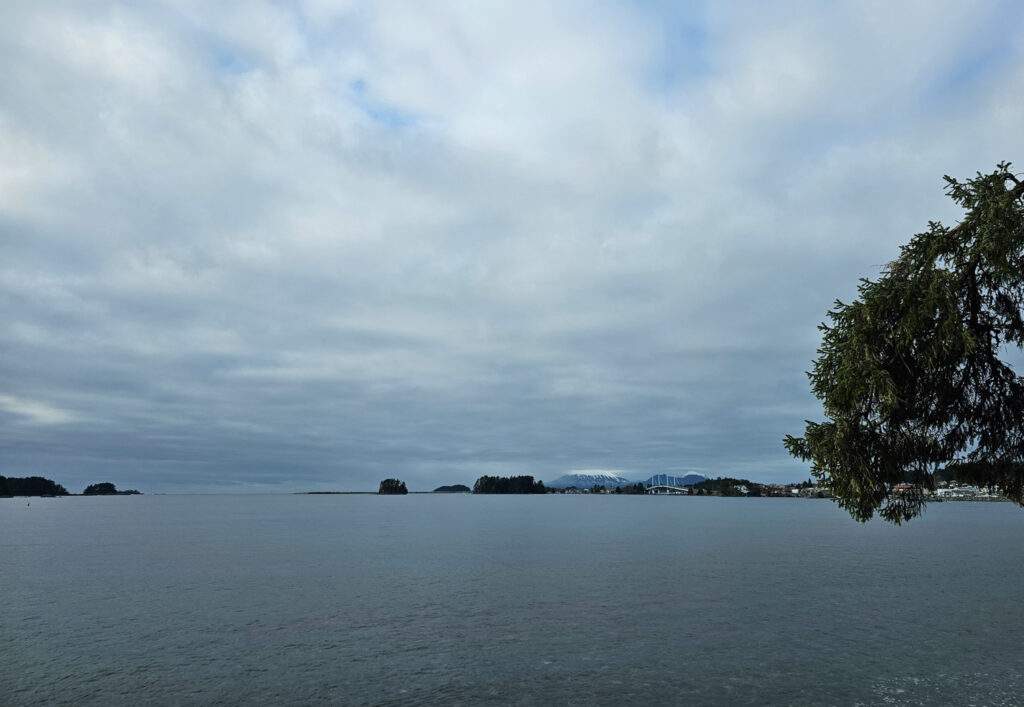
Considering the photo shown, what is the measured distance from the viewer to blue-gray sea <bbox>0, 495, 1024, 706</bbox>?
94.9 ft

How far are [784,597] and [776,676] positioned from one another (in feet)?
79.3

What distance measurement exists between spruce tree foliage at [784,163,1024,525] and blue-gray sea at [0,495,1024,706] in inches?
434

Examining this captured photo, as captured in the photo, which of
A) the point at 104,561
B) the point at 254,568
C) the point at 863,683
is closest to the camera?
the point at 863,683

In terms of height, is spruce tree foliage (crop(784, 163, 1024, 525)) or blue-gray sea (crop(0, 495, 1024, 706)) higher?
spruce tree foliage (crop(784, 163, 1024, 525))

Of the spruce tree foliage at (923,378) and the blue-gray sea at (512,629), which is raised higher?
the spruce tree foliage at (923,378)

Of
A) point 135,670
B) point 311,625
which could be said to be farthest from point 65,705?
point 311,625

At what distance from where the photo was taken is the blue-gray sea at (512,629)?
94.9 ft

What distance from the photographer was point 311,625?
42219mm

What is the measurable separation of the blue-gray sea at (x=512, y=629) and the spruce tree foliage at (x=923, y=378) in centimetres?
1103

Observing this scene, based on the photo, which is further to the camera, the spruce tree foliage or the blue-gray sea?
the blue-gray sea

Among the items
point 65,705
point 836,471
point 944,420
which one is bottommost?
point 65,705

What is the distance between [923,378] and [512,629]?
28.2 metres

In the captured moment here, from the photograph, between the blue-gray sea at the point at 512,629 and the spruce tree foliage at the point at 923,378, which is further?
the blue-gray sea at the point at 512,629

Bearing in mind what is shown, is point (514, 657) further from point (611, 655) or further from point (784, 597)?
point (784, 597)
